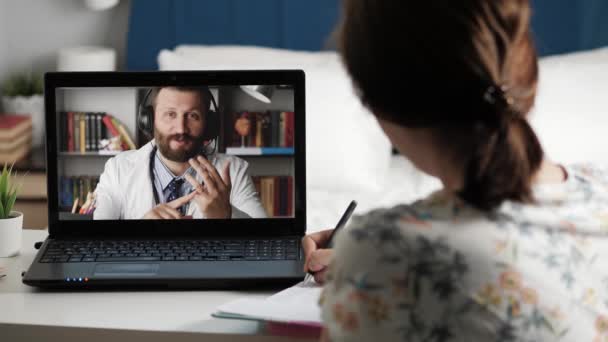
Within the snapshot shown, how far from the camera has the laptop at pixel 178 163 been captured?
1378mm

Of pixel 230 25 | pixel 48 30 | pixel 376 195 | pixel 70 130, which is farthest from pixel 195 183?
pixel 48 30

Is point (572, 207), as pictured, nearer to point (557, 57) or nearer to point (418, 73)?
point (418, 73)

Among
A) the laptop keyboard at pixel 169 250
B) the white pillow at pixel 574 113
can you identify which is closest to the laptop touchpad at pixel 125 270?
the laptop keyboard at pixel 169 250

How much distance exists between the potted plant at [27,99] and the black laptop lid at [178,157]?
1488 millimetres

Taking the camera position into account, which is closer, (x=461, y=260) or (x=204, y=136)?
(x=461, y=260)

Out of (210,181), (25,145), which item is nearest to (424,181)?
(210,181)

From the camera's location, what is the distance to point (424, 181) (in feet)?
7.61

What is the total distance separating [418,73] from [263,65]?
1.82m

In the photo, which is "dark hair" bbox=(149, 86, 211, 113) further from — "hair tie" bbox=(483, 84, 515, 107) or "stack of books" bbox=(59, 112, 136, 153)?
"hair tie" bbox=(483, 84, 515, 107)

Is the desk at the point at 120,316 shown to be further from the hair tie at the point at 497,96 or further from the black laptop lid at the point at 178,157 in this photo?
the hair tie at the point at 497,96

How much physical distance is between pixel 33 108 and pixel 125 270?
5.72ft

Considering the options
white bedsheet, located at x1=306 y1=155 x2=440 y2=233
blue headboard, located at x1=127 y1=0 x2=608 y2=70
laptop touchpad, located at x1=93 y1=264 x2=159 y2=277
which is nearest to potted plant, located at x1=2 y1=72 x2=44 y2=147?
blue headboard, located at x1=127 y1=0 x2=608 y2=70

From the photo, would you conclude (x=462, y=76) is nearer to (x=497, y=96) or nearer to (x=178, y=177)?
(x=497, y=96)

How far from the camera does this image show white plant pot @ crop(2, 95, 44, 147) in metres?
2.82
